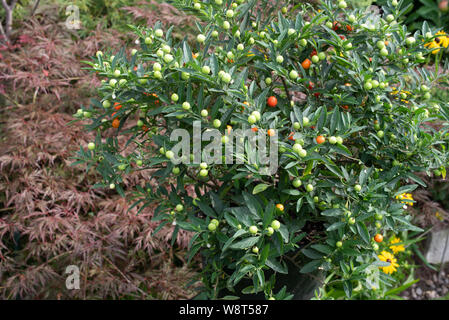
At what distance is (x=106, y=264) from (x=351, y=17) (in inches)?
49.6

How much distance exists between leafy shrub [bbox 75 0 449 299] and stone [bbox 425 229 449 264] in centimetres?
130

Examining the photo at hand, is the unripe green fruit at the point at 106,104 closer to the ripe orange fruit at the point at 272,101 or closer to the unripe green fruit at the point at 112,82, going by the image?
the unripe green fruit at the point at 112,82

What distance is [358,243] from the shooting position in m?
0.93

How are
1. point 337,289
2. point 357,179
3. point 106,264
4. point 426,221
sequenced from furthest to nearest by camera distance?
point 426,221 < point 106,264 < point 337,289 < point 357,179

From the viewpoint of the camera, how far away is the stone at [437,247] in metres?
2.12

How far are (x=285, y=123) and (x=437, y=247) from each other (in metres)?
1.65

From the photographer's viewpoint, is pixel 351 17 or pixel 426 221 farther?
pixel 426 221

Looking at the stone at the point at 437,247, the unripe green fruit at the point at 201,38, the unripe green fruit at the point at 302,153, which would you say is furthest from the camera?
the stone at the point at 437,247

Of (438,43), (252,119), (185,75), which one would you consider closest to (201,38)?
(185,75)

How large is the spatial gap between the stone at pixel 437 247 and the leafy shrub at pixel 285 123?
130 cm

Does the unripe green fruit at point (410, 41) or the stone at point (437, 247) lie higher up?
the unripe green fruit at point (410, 41)

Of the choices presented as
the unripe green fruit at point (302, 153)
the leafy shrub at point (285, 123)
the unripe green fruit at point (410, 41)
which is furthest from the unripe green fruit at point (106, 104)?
the unripe green fruit at point (410, 41)
